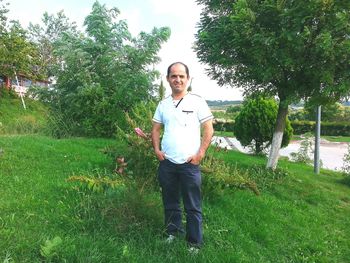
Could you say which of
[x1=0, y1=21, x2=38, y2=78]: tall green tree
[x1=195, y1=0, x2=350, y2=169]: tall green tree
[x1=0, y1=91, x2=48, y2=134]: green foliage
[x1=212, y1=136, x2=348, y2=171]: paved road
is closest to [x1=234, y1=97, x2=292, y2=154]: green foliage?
[x1=212, y1=136, x2=348, y2=171]: paved road

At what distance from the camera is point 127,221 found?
4020mm

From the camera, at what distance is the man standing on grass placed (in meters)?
3.75

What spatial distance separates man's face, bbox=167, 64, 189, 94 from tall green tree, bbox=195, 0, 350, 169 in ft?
9.36

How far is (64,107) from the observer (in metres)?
9.60

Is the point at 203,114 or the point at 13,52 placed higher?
the point at 13,52

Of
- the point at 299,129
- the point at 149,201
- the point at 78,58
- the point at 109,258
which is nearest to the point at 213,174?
the point at 149,201

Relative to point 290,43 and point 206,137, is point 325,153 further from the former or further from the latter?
point 206,137

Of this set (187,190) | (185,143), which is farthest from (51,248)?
(185,143)

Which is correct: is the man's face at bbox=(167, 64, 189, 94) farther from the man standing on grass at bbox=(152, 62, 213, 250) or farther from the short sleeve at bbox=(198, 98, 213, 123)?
the short sleeve at bbox=(198, 98, 213, 123)

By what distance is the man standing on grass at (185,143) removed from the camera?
3.75 metres

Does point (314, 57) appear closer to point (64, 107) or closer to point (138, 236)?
point (138, 236)

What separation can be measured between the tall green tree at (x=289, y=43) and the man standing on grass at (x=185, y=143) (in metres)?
2.93

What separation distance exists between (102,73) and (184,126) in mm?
6293

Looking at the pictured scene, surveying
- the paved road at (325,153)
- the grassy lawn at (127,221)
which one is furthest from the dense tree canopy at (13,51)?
the grassy lawn at (127,221)
